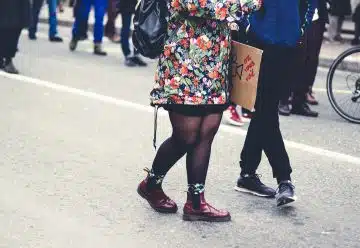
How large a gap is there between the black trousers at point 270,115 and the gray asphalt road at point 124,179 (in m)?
0.26

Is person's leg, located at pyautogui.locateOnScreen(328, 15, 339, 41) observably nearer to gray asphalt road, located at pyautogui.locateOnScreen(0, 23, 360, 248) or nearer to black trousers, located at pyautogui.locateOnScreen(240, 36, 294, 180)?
gray asphalt road, located at pyautogui.locateOnScreen(0, 23, 360, 248)

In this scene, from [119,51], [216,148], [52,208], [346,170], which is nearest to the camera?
[52,208]

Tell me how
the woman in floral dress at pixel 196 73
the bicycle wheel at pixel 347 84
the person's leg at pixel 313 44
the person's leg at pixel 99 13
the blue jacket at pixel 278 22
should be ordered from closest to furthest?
the woman in floral dress at pixel 196 73, the blue jacket at pixel 278 22, the person's leg at pixel 313 44, the bicycle wheel at pixel 347 84, the person's leg at pixel 99 13

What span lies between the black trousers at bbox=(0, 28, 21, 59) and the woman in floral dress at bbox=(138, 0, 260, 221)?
526 cm

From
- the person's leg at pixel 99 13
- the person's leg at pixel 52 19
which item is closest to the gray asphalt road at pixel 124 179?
the person's leg at pixel 99 13

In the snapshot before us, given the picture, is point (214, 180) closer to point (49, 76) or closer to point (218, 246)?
point (218, 246)

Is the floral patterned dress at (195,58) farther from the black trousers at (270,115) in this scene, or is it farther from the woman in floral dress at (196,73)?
the black trousers at (270,115)

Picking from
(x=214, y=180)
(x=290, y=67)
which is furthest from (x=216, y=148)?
(x=290, y=67)

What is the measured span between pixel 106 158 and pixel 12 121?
1454 mm

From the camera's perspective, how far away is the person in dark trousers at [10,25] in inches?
355

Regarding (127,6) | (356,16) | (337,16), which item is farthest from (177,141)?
(337,16)

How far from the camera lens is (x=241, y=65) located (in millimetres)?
4387

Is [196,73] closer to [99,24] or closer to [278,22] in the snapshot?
[278,22]

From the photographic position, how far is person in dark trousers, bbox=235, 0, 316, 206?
4512 millimetres
